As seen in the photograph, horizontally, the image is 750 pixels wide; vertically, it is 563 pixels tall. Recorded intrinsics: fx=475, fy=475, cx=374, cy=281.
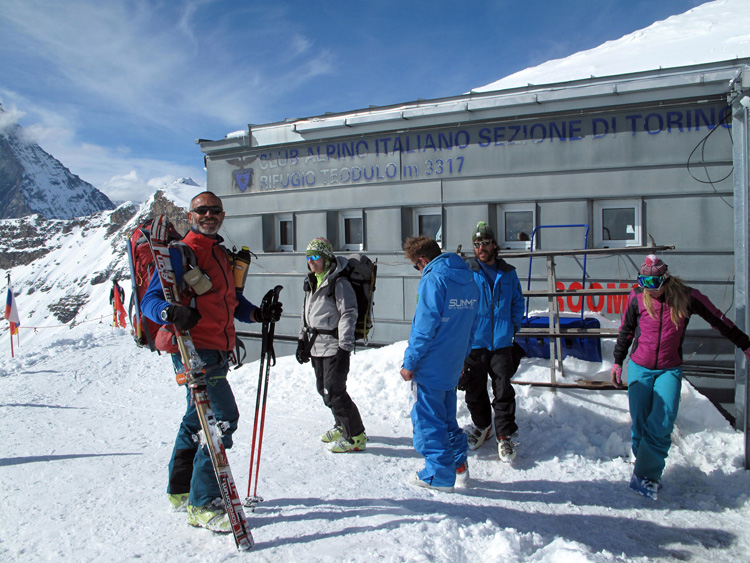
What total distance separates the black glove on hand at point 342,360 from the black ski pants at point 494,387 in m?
1.12

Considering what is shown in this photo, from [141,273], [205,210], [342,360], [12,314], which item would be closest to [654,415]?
[342,360]

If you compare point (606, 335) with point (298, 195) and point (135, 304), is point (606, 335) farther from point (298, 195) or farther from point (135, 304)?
point (298, 195)

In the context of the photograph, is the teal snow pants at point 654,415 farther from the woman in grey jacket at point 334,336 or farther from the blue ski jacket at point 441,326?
the woman in grey jacket at point 334,336

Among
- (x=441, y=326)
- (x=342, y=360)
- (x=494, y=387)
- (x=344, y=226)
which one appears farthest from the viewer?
(x=344, y=226)

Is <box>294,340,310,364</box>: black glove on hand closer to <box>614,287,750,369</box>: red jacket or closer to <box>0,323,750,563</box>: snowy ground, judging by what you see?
<box>0,323,750,563</box>: snowy ground

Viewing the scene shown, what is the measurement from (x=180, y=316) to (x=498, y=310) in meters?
2.91

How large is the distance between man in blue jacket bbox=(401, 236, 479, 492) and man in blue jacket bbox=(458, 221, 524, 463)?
2.70 ft

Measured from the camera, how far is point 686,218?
21.1 ft

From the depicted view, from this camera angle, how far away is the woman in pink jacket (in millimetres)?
3781

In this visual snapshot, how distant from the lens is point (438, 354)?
11.7 ft

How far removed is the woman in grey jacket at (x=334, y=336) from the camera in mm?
4367

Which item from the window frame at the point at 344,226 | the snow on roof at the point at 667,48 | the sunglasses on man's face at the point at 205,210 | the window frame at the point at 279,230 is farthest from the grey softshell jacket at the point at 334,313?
the snow on roof at the point at 667,48

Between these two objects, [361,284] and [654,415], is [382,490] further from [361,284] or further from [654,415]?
[654,415]

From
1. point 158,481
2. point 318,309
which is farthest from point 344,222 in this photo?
point 158,481
